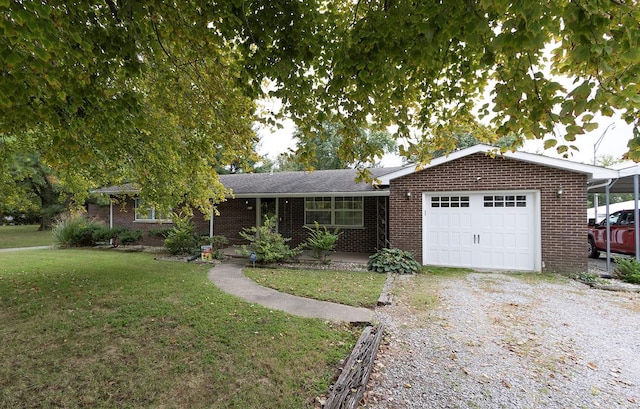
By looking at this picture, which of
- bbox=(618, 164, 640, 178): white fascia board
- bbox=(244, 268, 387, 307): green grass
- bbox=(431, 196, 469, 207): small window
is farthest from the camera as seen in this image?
bbox=(431, 196, 469, 207): small window

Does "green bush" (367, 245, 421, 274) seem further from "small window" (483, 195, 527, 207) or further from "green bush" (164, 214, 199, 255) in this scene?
"green bush" (164, 214, 199, 255)

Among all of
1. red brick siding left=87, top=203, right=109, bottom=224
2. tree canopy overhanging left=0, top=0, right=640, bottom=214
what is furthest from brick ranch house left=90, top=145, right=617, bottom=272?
red brick siding left=87, top=203, right=109, bottom=224

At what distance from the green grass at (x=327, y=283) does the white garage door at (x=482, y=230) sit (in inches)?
99.2

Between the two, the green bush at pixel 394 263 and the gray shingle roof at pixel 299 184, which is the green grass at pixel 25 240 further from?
the green bush at pixel 394 263

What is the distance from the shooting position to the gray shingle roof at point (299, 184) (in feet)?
36.4

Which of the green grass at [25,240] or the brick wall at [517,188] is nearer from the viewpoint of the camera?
the brick wall at [517,188]

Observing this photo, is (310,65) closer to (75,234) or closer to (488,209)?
(488,209)

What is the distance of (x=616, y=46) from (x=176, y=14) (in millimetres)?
4326

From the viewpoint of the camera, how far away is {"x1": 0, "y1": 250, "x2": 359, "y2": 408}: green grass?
2.85m

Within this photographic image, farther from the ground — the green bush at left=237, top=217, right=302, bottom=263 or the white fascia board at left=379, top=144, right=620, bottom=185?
the white fascia board at left=379, top=144, right=620, bottom=185

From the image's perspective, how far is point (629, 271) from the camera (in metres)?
7.38

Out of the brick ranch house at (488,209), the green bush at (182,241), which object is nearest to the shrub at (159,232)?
the green bush at (182,241)

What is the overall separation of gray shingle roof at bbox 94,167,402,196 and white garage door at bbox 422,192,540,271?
2.23 m

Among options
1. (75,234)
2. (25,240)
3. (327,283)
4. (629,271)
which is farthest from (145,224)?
(629,271)
